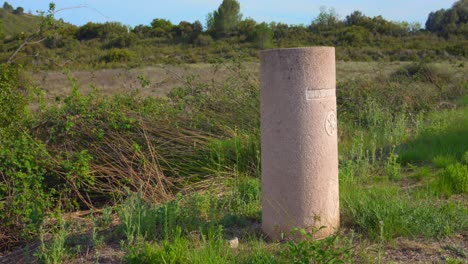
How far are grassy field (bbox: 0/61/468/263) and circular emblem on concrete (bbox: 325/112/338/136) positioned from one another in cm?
74

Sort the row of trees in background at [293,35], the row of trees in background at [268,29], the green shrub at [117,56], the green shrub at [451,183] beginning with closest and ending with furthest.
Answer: the green shrub at [451,183]
the green shrub at [117,56]
the row of trees in background at [293,35]
the row of trees in background at [268,29]

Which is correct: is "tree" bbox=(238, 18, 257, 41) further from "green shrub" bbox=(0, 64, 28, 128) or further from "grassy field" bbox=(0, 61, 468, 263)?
"green shrub" bbox=(0, 64, 28, 128)

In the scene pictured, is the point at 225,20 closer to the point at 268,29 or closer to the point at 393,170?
the point at 268,29

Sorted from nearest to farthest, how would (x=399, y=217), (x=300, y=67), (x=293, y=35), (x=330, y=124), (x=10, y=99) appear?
(x=300, y=67), (x=330, y=124), (x=399, y=217), (x=10, y=99), (x=293, y=35)

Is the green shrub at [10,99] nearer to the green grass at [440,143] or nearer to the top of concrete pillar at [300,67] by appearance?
the top of concrete pillar at [300,67]

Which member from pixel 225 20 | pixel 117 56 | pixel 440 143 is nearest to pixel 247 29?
pixel 225 20

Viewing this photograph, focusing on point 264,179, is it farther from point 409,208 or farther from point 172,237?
point 409,208

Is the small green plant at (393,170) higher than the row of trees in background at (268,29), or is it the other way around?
the row of trees in background at (268,29)

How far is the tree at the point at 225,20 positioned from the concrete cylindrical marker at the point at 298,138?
1342 inches

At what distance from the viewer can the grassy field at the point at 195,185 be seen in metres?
4.39

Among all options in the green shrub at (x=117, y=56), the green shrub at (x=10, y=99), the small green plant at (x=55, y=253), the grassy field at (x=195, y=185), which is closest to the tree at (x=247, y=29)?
the green shrub at (x=117, y=56)

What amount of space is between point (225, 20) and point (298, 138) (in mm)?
34635

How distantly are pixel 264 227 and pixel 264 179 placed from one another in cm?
40

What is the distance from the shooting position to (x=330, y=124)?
4.62m
